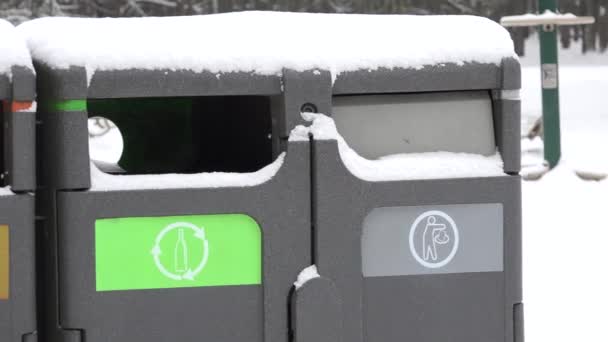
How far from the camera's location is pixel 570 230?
920 cm

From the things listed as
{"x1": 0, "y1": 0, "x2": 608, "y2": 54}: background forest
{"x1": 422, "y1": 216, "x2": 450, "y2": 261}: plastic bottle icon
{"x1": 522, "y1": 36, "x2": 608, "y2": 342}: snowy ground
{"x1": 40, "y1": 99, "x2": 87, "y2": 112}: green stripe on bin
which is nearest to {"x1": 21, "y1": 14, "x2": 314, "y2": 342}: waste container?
{"x1": 40, "y1": 99, "x2": 87, "y2": 112}: green stripe on bin

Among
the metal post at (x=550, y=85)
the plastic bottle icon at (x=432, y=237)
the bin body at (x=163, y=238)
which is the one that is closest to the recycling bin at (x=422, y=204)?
the plastic bottle icon at (x=432, y=237)

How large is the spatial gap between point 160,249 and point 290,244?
31 centimetres

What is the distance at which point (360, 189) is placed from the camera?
3207mm

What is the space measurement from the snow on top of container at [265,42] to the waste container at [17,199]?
0.32 feet

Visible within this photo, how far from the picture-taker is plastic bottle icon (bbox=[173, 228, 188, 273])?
312 cm

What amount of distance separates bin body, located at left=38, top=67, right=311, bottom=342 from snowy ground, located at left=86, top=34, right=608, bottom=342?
279 centimetres

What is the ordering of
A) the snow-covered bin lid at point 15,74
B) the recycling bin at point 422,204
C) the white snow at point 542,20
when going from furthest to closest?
the white snow at point 542,20, the recycling bin at point 422,204, the snow-covered bin lid at point 15,74

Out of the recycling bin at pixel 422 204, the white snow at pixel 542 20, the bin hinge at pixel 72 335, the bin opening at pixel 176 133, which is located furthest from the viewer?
the white snow at pixel 542 20

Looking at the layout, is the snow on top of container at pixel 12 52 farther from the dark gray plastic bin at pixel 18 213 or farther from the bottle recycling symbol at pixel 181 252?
the bottle recycling symbol at pixel 181 252

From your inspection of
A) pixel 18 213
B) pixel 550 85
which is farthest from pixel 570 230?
pixel 18 213

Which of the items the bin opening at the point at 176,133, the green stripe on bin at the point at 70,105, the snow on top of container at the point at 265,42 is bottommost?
the bin opening at the point at 176,133

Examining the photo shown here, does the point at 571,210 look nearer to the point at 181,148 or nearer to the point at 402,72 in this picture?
the point at 181,148

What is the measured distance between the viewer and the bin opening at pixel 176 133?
3874mm
